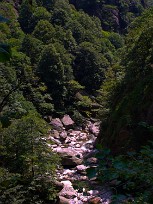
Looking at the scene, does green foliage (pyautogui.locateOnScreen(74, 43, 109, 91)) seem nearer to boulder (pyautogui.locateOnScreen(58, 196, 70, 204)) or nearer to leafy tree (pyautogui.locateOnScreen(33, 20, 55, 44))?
leafy tree (pyautogui.locateOnScreen(33, 20, 55, 44))


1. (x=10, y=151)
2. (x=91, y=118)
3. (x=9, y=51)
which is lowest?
(x=9, y=51)

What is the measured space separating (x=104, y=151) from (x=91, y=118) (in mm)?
34222

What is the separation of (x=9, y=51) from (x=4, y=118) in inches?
16.6

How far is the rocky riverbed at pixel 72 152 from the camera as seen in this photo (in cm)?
1596

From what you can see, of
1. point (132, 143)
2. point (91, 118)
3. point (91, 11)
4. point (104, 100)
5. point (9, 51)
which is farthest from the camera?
point (91, 11)

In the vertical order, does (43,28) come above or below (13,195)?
above

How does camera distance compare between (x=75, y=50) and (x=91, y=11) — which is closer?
(x=75, y=50)

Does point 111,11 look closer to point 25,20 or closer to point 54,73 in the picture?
point 25,20

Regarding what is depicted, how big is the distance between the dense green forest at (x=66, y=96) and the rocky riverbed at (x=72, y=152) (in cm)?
126

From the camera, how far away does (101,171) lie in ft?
8.89

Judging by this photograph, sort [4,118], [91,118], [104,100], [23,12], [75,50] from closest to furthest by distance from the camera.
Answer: [4,118] < [104,100] < [91,118] < [75,50] < [23,12]

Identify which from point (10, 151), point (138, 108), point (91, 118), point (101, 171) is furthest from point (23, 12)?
point (101, 171)

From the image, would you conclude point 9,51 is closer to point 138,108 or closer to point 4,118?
point 4,118

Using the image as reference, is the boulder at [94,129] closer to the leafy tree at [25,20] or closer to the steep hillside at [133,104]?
the steep hillside at [133,104]
